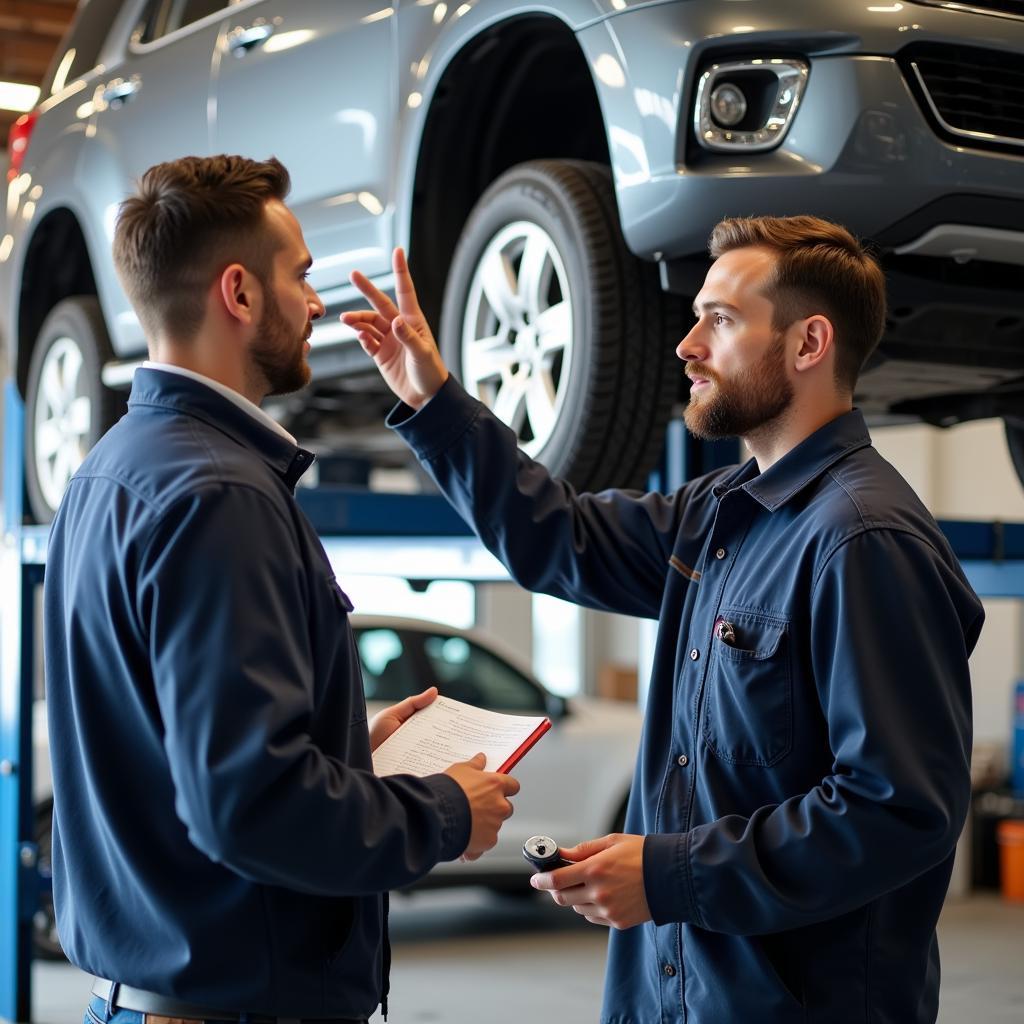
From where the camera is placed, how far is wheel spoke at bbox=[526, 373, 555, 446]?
9.89ft

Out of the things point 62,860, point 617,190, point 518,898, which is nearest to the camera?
point 62,860

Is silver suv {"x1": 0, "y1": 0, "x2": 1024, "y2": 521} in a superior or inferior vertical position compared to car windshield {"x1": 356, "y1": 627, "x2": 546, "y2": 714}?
superior

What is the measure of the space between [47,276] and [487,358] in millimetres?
2213

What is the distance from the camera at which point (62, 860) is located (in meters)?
1.67

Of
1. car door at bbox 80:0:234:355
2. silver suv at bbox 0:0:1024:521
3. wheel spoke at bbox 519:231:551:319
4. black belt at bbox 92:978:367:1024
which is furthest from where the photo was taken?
car door at bbox 80:0:234:355

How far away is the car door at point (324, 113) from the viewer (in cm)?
332

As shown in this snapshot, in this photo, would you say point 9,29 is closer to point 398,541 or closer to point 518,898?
point 518,898

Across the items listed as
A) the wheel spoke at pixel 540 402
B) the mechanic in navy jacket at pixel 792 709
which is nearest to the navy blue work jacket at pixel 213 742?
the mechanic in navy jacket at pixel 792 709

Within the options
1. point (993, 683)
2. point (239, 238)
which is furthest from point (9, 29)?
point (239, 238)

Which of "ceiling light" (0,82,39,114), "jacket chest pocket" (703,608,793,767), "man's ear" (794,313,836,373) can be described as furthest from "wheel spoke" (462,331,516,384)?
"ceiling light" (0,82,39,114)

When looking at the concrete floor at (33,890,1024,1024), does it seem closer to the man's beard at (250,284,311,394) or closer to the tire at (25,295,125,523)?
the tire at (25,295,125,523)

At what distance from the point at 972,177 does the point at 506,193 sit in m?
0.93

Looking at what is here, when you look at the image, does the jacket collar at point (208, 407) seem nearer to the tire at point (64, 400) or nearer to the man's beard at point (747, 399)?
the man's beard at point (747, 399)

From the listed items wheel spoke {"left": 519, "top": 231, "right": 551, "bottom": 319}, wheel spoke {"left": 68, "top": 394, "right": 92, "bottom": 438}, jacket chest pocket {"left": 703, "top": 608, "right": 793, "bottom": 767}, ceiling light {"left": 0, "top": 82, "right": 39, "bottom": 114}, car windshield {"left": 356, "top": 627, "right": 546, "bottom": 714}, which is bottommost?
car windshield {"left": 356, "top": 627, "right": 546, "bottom": 714}
